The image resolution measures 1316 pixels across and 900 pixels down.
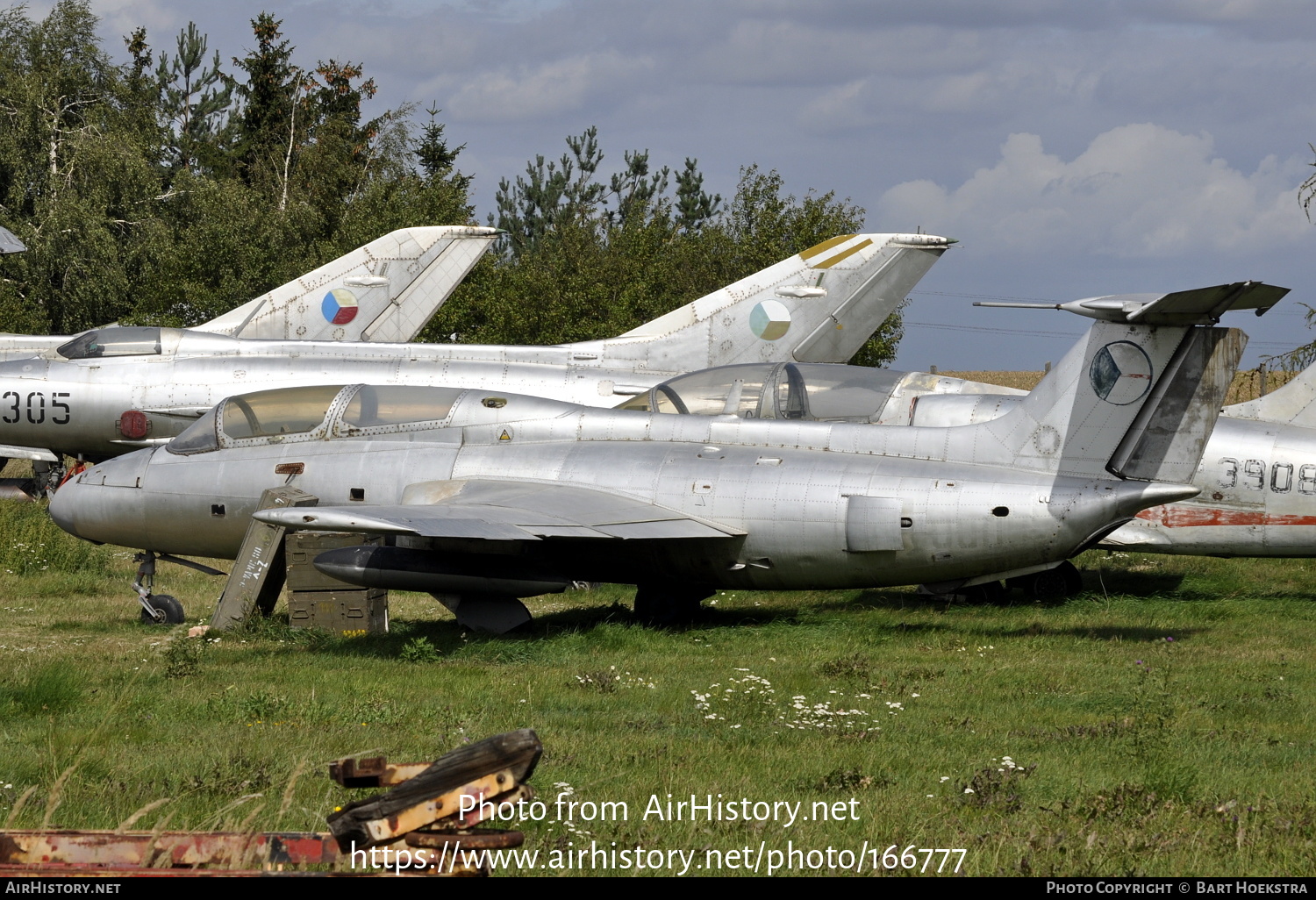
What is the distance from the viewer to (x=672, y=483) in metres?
12.5

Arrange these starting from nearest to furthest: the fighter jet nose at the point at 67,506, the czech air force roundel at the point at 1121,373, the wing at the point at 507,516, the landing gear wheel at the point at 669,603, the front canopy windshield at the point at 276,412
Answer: the wing at the point at 507,516 < the czech air force roundel at the point at 1121,373 < the landing gear wheel at the point at 669,603 < the front canopy windshield at the point at 276,412 < the fighter jet nose at the point at 67,506

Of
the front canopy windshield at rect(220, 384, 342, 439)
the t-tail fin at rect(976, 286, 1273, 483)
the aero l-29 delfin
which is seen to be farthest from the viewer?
the aero l-29 delfin

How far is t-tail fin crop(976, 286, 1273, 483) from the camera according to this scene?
10.9 metres

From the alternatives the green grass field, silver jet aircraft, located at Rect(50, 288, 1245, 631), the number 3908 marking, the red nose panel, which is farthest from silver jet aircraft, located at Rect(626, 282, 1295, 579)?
the number 3908 marking

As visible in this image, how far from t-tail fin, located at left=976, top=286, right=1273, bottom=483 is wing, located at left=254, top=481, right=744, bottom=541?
310cm

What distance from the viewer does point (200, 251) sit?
40.7m

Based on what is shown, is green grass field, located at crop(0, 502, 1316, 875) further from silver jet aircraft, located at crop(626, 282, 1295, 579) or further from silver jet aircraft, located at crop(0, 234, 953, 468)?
silver jet aircraft, located at crop(0, 234, 953, 468)

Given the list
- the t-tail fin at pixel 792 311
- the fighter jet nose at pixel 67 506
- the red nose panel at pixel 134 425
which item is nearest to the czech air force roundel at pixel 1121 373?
the t-tail fin at pixel 792 311

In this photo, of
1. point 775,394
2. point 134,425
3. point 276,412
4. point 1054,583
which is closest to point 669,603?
point 775,394

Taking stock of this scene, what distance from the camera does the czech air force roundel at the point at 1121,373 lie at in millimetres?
11125

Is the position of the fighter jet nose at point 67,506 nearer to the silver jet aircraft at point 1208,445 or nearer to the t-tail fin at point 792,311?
the silver jet aircraft at point 1208,445

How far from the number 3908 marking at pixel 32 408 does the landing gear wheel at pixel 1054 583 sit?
1441cm

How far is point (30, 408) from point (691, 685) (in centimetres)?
1459

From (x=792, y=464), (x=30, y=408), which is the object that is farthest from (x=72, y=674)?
(x=30, y=408)
